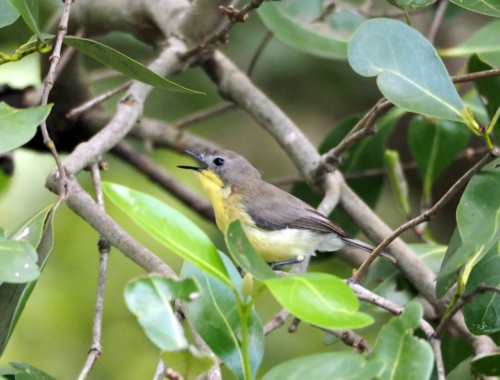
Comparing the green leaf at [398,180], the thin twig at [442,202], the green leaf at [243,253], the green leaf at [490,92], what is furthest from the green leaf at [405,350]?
the green leaf at [398,180]

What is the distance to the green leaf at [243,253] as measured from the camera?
1.25 meters

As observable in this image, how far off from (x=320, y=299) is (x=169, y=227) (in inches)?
13.2

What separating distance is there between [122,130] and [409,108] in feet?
3.78

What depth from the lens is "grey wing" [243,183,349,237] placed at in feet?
10.0

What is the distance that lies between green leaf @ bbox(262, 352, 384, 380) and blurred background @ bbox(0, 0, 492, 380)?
2.29 metres

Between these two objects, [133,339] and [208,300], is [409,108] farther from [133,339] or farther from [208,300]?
[133,339]

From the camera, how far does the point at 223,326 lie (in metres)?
1.45

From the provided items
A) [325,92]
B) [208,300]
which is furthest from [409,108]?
[325,92]

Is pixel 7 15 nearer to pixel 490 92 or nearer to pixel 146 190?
pixel 490 92

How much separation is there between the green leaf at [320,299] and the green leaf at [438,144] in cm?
221

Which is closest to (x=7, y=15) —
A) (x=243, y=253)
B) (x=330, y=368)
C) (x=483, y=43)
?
(x=243, y=253)

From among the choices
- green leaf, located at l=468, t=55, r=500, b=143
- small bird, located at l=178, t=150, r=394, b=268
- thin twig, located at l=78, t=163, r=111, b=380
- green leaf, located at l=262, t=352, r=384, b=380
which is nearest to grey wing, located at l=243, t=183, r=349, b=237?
small bird, located at l=178, t=150, r=394, b=268

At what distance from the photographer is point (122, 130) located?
235 cm

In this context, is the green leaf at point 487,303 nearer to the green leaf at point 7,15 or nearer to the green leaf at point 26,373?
the green leaf at point 26,373
